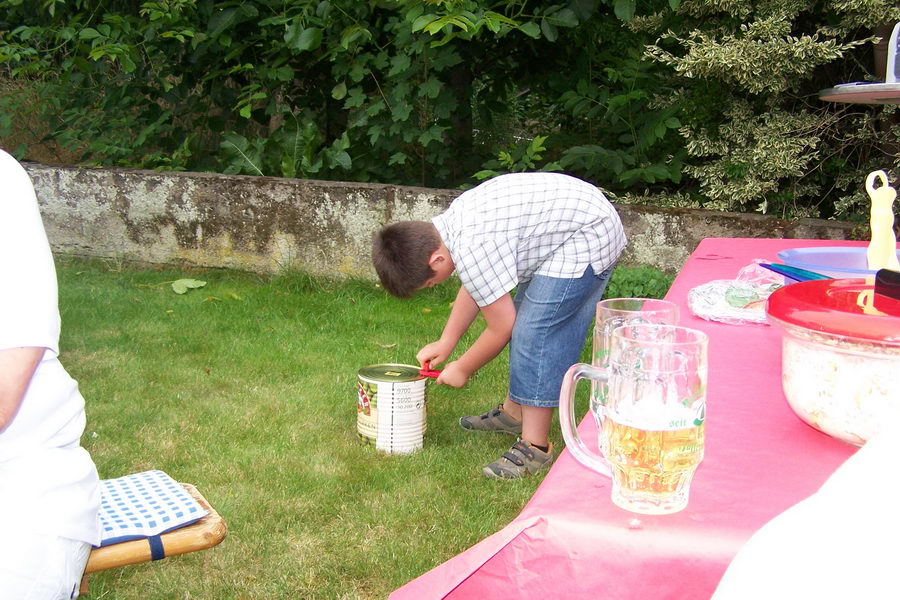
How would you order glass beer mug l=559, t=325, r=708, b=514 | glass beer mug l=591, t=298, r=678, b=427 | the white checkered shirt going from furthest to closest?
the white checkered shirt < glass beer mug l=591, t=298, r=678, b=427 < glass beer mug l=559, t=325, r=708, b=514

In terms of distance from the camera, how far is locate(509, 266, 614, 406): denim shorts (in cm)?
288

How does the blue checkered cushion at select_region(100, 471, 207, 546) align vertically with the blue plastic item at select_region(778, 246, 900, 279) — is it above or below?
below

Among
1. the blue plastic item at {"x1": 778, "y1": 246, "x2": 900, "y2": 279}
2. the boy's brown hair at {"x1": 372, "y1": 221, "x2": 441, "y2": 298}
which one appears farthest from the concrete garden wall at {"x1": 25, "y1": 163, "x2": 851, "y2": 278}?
the blue plastic item at {"x1": 778, "y1": 246, "x2": 900, "y2": 279}

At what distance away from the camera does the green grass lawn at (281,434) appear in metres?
2.52

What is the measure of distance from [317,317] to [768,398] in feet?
12.9

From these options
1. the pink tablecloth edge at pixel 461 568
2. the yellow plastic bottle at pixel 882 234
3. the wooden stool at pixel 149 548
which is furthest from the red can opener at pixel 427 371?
the pink tablecloth edge at pixel 461 568

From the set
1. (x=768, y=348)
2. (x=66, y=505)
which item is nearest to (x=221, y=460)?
(x=66, y=505)

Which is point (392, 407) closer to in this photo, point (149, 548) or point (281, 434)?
point (281, 434)

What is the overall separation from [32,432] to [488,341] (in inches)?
63.4

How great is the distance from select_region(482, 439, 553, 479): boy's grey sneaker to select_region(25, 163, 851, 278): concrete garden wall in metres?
2.36

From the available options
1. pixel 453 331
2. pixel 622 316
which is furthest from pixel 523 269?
pixel 622 316

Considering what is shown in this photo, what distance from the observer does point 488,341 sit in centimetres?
285

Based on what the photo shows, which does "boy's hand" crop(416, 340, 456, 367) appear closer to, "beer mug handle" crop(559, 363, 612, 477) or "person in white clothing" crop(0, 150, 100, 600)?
"person in white clothing" crop(0, 150, 100, 600)

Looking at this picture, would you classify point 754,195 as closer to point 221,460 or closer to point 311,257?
point 311,257
